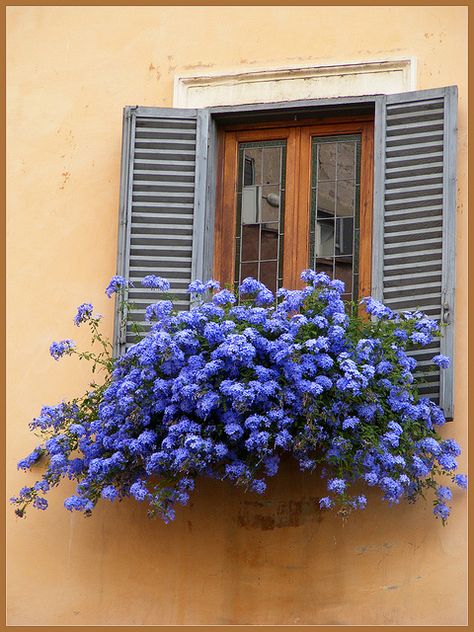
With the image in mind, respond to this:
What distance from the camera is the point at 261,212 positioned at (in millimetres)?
10359

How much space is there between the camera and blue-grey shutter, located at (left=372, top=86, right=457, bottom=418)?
31.6ft

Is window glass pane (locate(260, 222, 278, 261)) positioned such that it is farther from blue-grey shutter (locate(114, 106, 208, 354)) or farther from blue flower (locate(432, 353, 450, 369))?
blue flower (locate(432, 353, 450, 369))

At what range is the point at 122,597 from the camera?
32.0 feet

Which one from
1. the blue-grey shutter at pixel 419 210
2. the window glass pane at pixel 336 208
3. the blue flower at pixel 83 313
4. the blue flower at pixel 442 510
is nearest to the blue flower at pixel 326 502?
the blue flower at pixel 442 510

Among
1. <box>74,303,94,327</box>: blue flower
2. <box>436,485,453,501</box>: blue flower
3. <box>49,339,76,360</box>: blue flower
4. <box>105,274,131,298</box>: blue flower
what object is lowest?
<box>436,485,453,501</box>: blue flower

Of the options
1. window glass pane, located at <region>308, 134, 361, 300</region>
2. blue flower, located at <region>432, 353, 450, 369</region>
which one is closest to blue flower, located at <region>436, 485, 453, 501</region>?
blue flower, located at <region>432, 353, 450, 369</region>

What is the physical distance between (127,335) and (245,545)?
4.25 feet

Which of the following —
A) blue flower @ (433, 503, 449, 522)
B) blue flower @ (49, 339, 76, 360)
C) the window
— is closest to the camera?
blue flower @ (433, 503, 449, 522)

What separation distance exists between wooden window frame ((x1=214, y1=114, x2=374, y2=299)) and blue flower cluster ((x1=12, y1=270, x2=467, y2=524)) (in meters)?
0.67

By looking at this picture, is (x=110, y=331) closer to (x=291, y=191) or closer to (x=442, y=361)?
(x=291, y=191)

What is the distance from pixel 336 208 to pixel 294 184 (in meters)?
0.29

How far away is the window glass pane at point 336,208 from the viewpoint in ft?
33.2

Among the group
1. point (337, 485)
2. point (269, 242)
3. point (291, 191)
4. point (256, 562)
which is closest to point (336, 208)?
point (291, 191)

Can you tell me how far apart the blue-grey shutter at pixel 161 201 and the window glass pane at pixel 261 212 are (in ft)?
0.86
